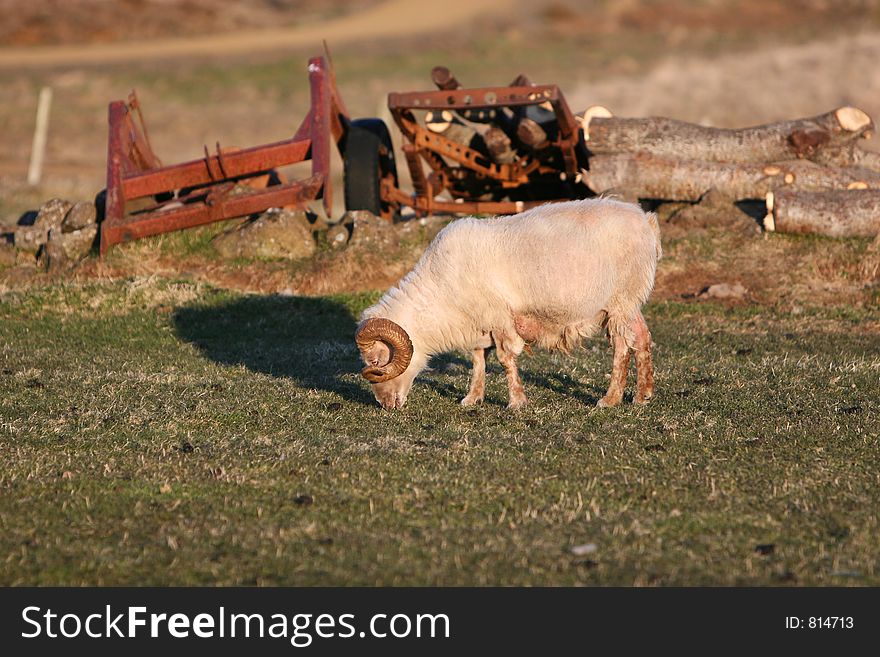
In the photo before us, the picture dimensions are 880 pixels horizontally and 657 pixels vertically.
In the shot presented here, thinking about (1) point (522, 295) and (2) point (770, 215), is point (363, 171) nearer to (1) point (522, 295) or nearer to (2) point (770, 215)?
(2) point (770, 215)

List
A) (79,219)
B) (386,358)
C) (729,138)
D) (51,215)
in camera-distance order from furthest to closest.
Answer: (729,138) < (51,215) < (79,219) < (386,358)

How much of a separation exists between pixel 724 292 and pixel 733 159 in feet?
8.32

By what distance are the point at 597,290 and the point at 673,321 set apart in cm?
398

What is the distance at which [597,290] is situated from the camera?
28.2ft

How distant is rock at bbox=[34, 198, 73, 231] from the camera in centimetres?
1473

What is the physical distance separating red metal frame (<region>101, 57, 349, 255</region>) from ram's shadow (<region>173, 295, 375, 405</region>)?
5.20ft

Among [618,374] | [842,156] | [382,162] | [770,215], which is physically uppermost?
[382,162]

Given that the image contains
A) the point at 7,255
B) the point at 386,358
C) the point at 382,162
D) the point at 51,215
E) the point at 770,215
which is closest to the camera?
the point at 386,358

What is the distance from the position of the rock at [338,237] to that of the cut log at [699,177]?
3.01 meters

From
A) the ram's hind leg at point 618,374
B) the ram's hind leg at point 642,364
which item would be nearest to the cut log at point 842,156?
the ram's hind leg at point 642,364

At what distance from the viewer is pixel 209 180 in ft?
46.2

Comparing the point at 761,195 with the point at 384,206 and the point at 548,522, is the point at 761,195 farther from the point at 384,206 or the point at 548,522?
the point at 548,522

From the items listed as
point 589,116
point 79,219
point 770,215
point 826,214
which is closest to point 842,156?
point 826,214

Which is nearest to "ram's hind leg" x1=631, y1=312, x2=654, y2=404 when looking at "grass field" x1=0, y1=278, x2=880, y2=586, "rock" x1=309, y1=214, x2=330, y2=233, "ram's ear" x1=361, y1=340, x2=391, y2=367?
"grass field" x1=0, y1=278, x2=880, y2=586
